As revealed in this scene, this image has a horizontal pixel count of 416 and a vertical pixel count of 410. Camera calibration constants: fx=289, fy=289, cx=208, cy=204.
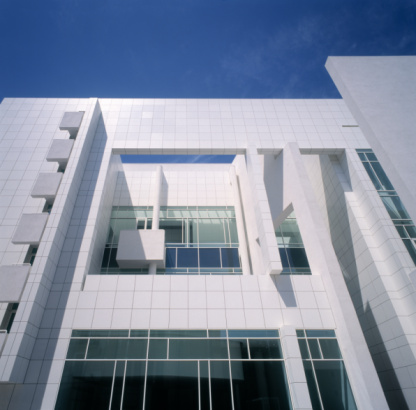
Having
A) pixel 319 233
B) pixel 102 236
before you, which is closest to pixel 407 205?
pixel 319 233

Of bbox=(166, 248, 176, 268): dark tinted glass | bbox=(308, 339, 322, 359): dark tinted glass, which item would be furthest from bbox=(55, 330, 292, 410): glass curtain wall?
bbox=(166, 248, 176, 268): dark tinted glass

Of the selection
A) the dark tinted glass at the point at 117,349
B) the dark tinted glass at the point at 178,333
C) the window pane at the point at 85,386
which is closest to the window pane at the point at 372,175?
the dark tinted glass at the point at 178,333

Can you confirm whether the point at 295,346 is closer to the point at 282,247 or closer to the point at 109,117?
the point at 282,247

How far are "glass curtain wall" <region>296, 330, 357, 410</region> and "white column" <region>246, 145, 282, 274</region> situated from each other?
4.44 metres

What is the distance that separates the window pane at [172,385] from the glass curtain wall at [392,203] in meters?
16.2

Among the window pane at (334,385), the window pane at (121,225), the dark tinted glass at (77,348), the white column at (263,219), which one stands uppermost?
the window pane at (121,225)

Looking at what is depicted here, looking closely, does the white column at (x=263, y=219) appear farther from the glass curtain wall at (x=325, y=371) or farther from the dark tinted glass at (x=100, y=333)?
the dark tinted glass at (x=100, y=333)

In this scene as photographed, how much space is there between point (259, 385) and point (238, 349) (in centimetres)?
208

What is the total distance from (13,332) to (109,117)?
19.6 metres

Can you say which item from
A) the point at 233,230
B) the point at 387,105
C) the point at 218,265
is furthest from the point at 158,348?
the point at 387,105

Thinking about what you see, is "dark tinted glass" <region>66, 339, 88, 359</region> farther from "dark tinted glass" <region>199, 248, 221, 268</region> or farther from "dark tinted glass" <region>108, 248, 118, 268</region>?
"dark tinted glass" <region>199, 248, 221, 268</region>

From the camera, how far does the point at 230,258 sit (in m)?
27.8

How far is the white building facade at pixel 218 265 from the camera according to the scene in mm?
15555

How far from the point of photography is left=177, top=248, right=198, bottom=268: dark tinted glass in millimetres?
27055
